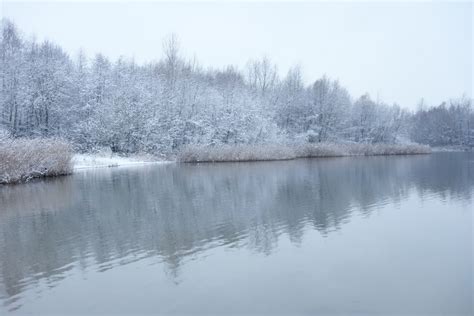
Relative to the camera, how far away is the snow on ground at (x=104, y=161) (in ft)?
107

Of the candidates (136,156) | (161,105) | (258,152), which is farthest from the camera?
(161,105)

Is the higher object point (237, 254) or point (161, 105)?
point (161, 105)

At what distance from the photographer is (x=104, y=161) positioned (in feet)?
115

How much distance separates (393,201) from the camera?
49.6 ft

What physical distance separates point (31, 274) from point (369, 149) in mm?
52617

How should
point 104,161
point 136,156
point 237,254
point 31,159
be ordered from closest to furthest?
point 237,254, point 31,159, point 104,161, point 136,156

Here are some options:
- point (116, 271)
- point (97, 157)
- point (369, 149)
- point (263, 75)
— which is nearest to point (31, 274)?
point (116, 271)

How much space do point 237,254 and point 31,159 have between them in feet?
60.7

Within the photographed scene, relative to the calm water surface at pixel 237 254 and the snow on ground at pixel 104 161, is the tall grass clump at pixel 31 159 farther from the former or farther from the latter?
the calm water surface at pixel 237 254

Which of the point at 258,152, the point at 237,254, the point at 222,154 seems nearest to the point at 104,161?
the point at 222,154

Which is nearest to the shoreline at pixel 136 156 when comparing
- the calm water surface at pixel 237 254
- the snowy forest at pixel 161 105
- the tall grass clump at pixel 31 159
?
the tall grass clump at pixel 31 159

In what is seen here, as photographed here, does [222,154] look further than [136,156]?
No

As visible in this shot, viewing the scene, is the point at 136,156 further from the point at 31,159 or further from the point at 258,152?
the point at 31,159

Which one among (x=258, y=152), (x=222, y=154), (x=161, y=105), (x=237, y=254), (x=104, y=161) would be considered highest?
(x=161, y=105)
